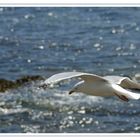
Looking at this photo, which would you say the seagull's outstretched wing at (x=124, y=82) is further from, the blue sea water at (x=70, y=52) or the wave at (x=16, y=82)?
the wave at (x=16, y=82)

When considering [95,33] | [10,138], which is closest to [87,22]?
[95,33]

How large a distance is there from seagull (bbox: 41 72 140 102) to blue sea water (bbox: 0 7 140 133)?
14 cm

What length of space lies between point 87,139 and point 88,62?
0.27 meters

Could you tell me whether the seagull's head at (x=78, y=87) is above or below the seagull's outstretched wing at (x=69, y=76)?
below

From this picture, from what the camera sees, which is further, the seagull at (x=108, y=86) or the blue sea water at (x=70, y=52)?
the blue sea water at (x=70, y=52)

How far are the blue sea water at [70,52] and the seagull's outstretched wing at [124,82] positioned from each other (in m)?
0.17

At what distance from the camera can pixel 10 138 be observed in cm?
689

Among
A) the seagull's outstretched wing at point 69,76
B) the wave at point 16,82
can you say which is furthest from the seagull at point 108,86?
the wave at point 16,82

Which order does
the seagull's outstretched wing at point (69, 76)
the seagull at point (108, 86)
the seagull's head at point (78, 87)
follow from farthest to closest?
the seagull's head at point (78, 87), the seagull at point (108, 86), the seagull's outstretched wing at point (69, 76)

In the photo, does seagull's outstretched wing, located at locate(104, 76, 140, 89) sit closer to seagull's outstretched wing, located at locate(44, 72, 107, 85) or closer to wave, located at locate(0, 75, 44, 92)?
seagull's outstretched wing, located at locate(44, 72, 107, 85)

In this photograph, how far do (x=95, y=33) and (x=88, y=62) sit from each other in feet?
0.36

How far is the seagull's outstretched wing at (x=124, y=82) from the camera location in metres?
6.69

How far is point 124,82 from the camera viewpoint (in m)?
6.71

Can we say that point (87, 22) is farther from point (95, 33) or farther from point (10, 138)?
point (10, 138)
